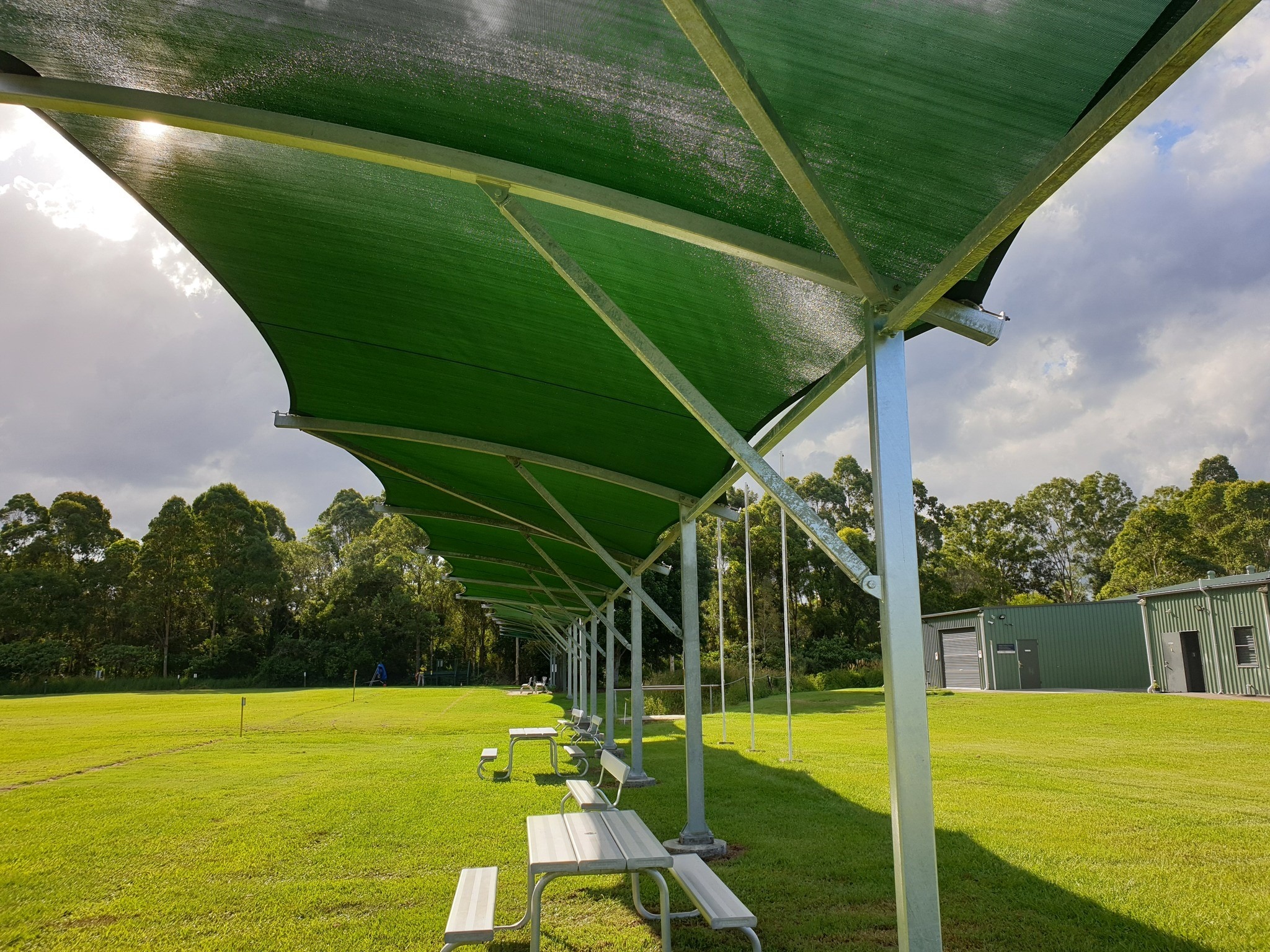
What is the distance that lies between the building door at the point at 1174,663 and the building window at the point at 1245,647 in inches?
68.8

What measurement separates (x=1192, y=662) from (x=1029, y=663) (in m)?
5.93

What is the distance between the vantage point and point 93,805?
9.12 m

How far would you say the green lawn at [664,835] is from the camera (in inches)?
185

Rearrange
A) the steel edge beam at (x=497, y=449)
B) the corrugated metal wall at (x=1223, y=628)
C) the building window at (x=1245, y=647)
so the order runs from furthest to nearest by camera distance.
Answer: the building window at (x=1245, y=647) < the corrugated metal wall at (x=1223, y=628) < the steel edge beam at (x=497, y=449)

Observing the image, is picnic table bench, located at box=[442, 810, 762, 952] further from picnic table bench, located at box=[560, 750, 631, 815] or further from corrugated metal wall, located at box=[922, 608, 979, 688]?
corrugated metal wall, located at box=[922, 608, 979, 688]

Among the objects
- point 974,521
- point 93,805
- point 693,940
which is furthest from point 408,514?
point 974,521

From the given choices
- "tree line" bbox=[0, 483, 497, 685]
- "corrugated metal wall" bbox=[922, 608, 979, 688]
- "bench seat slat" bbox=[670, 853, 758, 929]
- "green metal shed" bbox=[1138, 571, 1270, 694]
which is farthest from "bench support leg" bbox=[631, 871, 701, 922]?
"tree line" bbox=[0, 483, 497, 685]

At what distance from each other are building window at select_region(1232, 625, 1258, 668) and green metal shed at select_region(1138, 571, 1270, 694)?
0.6 inches

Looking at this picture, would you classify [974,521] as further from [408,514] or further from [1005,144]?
[1005,144]

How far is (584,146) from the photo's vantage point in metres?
3.01

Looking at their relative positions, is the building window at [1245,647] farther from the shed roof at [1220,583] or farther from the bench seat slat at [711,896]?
the bench seat slat at [711,896]

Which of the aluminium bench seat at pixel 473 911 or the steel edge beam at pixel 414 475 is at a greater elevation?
the steel edge beam at pixel 414 475

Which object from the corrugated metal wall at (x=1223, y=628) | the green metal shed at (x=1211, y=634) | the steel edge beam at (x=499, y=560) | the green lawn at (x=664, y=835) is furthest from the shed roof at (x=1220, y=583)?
the steel edge beam at (x=499, y=560)

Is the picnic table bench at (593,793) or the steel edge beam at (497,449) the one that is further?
the steel edge beam at (497,449)
